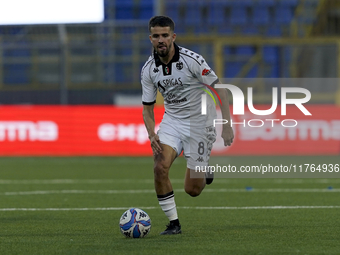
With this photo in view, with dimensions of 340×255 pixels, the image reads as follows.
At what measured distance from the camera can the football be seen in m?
6.12

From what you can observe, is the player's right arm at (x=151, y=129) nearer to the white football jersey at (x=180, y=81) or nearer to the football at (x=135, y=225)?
the white football jersey at (x=180, y=81)

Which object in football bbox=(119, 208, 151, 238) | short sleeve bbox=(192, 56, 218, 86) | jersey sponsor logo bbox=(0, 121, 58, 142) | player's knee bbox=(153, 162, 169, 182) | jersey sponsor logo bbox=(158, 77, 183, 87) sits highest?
short sleeve bbox=(192, 56, 218, 86)

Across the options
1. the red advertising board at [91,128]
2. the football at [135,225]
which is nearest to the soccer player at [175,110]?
the football at [135,225]

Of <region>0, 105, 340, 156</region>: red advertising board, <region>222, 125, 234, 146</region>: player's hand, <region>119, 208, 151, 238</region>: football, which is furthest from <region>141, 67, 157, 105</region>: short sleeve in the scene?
<region>0, 105, 340, 156</region>: red advertising board

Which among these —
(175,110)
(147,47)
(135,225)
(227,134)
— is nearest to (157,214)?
(175,110)

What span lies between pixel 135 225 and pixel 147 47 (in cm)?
1611

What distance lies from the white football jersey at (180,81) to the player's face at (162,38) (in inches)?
9.1

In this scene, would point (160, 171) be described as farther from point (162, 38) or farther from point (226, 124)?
point (162, 38)

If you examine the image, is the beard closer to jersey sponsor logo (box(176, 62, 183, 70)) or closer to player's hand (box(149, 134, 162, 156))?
jersey sponsor logo (box(176, 62, 183, 70))

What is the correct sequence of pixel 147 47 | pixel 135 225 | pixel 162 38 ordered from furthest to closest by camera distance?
pixel 147 47, pixel 162 38, pixel 135 225

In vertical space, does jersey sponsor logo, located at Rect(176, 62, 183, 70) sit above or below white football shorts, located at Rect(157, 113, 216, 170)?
above

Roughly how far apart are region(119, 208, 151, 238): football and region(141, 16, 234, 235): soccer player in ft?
0.84

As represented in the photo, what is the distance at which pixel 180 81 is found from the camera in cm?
656

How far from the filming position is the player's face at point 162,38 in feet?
20.5
